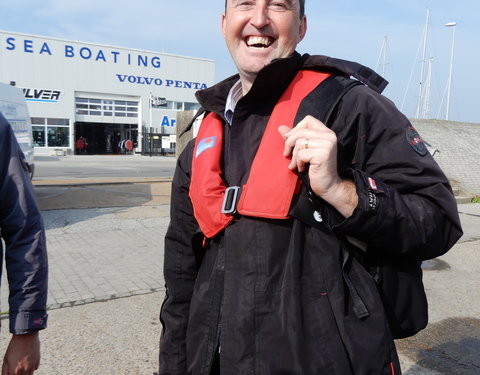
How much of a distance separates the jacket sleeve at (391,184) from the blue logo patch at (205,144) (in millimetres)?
506

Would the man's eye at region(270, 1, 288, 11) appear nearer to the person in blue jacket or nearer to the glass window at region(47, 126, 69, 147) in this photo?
the person in blue jacket

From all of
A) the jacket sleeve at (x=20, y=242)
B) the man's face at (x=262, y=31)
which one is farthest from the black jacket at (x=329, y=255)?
the jacket sleeve at (x=20, y=242)

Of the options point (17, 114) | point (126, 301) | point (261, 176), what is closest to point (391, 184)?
point (261, 176)

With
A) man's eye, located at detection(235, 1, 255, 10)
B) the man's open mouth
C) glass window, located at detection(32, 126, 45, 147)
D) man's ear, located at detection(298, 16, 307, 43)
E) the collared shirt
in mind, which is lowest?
glass window, located at detection(32, 126, 45, 147)

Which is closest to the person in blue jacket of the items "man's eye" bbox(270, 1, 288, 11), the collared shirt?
the collared shirt

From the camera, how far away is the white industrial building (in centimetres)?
3078

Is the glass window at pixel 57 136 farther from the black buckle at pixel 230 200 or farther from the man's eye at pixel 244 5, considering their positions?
the black buckle at pixel 230 200

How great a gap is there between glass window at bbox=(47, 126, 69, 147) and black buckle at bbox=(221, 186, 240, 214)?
111ft

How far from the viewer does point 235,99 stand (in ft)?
6.10

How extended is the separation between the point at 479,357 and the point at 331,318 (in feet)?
9.17

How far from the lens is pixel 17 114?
9.30m

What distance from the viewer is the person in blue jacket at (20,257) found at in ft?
5.88

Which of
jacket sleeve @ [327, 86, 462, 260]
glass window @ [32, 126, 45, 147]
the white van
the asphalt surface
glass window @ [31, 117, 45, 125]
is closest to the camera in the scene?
jacket sleeve @ [327, 86, 462, 260]

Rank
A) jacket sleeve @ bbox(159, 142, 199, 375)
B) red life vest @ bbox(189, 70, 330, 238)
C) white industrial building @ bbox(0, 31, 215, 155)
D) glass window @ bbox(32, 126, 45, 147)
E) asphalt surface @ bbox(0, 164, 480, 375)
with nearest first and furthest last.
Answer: red life vest @ bbox(189, 70, 330, 238) → jacket sleeve @ bbox(159, 142, 199, 375) → asphalt surface @ bbox(0, 164, 480, 375) → white industrial building @ bbox(0, 31, 215, 155) → glass window @ bbox(32, 126, 45, 147)
